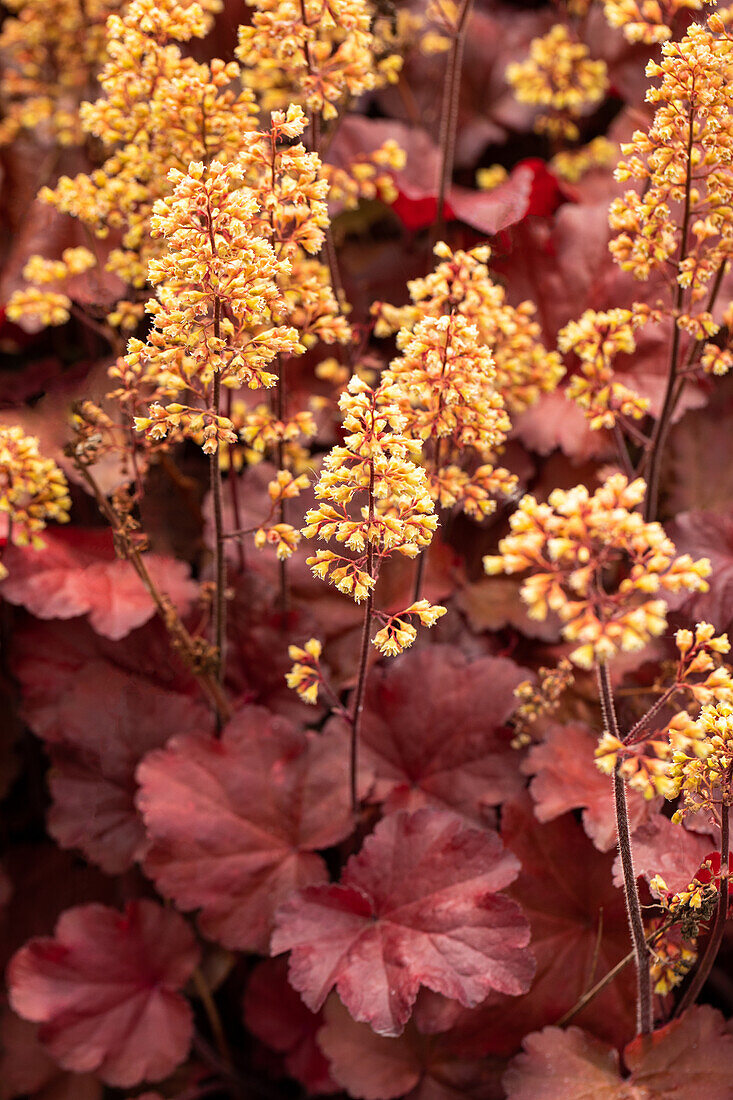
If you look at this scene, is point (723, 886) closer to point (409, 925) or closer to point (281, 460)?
point (409, 925)

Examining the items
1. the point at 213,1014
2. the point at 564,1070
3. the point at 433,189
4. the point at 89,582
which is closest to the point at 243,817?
the point at 213,1014

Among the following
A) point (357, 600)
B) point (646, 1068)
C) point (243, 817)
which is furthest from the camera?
point (243, 817)

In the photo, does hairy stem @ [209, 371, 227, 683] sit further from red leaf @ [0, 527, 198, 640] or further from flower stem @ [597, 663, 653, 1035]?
flower stem @ [597, 663, 653, 1035]

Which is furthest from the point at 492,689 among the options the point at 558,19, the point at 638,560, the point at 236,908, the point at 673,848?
the point at 558,19

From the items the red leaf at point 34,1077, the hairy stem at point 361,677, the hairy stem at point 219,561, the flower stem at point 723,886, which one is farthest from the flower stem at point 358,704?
the red leaf at point 34,1077

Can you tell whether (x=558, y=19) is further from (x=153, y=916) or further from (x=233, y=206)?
(x=153, y=916)

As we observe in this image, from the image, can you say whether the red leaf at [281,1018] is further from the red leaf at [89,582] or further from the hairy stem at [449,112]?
the hairy stem at [449,112]

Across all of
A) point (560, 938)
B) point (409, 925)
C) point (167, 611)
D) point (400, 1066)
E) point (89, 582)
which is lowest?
point (400, 1066)
